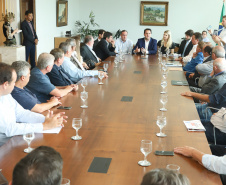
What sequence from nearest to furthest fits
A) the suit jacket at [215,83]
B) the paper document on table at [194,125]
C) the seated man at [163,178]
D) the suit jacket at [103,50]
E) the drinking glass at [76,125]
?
1. the seated man at [163,178]
2. the drinking glass at [76,125]
3. the paper document on table at [194,125]
4. the suit jacket at [215,83]
5. the suit jacket at [103,50]

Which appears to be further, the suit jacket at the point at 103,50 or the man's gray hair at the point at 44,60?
the suit jacket at the point at 103,50

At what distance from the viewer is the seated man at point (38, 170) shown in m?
1.40

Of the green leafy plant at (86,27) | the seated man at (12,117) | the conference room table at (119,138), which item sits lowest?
the conference room table at (119,138)

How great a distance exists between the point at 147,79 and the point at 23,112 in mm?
2623

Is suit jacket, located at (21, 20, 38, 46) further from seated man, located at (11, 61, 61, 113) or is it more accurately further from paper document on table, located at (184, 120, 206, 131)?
paper document on table, located at (184, 120, 206, 131)

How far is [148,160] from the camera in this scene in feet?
8.34

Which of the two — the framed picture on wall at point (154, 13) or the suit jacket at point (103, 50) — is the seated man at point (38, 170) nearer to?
the suit jacket at point (103, 50)

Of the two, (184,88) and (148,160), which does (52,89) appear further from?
(148,160)

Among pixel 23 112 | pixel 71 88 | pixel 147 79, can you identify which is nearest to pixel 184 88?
pixel 147 79

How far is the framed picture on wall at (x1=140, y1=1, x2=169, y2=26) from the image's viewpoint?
539 inches

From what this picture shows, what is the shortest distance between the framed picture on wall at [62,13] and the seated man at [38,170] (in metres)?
10.9

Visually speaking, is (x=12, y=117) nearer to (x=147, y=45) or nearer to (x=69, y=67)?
(x=69, y=67)

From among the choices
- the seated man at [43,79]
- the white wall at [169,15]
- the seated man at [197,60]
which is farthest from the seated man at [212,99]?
the white wall at [169,15]

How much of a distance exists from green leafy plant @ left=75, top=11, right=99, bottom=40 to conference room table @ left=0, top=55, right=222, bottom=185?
9078 millimetres
